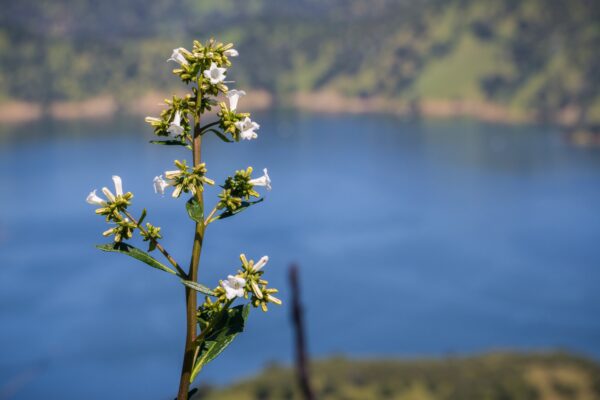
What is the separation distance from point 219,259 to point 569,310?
167ft

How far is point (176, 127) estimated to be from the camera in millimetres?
2721

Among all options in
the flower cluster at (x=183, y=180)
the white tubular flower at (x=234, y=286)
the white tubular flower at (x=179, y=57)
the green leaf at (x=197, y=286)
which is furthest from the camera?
the white tubular flower at (x=179, y=57)

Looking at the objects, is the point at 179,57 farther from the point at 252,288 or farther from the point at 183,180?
the point at 252,288

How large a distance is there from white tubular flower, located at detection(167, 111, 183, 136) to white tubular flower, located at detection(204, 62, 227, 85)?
0.20m

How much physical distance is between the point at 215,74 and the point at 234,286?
756 millimetres

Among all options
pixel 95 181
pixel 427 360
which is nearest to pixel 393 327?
pixel 427 360

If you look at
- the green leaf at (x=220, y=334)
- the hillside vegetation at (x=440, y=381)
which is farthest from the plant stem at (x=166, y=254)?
the hillside vegetation at (x=440, y=381)

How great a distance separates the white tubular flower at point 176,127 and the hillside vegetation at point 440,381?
190 feet

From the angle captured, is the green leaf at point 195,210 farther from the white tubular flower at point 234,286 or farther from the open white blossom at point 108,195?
the open white blossom at point 108,195

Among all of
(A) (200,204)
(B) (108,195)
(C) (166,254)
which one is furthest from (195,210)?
(B) (108,195)

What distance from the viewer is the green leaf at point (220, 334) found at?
2.68m

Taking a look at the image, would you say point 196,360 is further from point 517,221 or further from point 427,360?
point 517,221

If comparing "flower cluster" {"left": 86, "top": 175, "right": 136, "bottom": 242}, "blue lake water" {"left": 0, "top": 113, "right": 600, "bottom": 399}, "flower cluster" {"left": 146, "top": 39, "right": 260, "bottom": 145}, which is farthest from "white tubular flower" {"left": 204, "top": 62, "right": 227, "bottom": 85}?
"blue lake water" {"left": 0, "top": 113, "right": 600, "bottom": 399}

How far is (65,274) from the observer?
367 ft
